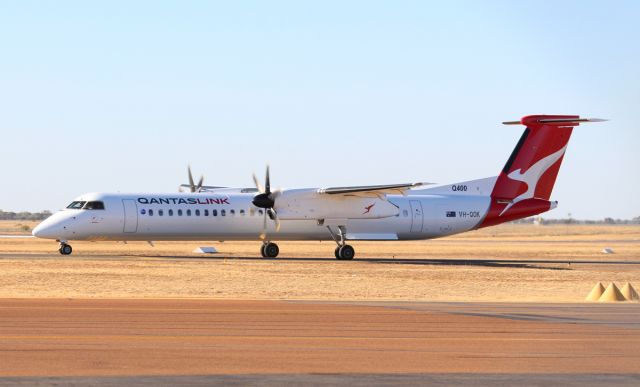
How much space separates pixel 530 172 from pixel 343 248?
31.8 ft

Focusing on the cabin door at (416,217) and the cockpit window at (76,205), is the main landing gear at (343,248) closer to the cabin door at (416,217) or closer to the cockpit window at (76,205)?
Result: the cabin door at (416,217)

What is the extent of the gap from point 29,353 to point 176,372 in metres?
2.61

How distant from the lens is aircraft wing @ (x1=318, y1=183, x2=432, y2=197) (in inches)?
1725

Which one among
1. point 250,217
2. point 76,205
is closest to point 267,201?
point 250,217

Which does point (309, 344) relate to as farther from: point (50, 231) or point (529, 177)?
point (529, 177)

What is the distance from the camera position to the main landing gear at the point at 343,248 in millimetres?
46875

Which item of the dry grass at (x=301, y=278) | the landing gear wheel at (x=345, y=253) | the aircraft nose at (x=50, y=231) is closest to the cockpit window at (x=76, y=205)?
the aircraft nose at (x=50, y=231)

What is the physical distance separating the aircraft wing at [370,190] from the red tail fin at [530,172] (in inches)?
229

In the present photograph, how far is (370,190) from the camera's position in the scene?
45.0 metres

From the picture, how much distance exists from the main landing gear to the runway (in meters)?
23.8

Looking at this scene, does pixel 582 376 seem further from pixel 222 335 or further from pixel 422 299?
pixel 422 299

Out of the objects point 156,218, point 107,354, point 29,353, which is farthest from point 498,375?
point 156,218

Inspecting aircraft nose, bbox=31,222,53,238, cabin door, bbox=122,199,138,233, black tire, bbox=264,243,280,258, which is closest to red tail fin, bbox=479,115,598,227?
black tire, bbox=264,243,280,258

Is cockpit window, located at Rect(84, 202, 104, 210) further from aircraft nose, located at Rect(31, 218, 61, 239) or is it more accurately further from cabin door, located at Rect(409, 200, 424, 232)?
cabin door, located at Rect(409, 200, 424, 232)
